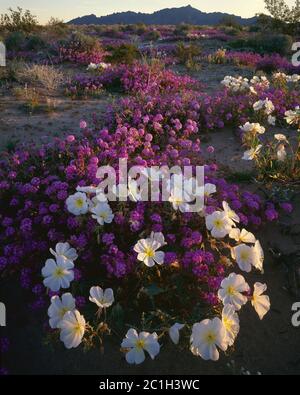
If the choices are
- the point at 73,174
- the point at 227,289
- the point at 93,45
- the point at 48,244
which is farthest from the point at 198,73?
the point at 227,289

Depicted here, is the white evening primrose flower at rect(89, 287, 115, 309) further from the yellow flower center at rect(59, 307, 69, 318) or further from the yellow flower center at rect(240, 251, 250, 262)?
the yellow flower center at rect(240, 251, 250, 262)

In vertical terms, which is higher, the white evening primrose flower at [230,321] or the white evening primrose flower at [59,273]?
the white evening primrose flower at [59,273]

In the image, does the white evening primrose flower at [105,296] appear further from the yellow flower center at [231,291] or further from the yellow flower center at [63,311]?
the yellow flower center at [231,291]

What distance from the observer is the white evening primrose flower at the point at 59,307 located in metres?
2.85

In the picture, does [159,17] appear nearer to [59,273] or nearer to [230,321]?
[59,273]

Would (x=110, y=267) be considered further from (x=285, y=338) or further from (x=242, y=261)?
(x=285, y=338)

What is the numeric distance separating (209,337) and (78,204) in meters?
1.47

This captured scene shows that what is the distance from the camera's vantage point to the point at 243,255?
3.16 meters

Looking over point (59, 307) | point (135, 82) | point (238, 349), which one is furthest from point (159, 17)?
point (59, 307)

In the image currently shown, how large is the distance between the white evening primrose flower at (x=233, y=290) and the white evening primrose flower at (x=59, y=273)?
1024 mm

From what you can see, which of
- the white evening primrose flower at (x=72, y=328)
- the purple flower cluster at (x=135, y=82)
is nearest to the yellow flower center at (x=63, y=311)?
the white evening primrose flower at (x=72, y=328)

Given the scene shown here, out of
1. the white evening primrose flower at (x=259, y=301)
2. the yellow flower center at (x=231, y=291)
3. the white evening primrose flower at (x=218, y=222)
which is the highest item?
the white evening primrose flower at (x=218, y=222)

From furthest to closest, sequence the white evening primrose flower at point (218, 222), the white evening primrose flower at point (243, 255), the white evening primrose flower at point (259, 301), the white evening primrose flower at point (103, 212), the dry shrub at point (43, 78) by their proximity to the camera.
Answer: the dry shrub at point (43, 78) < the white evening primrose flower at point (103, 212) < the white evening primrose flower at point (218, 222) < the white evening primrose flower at point (243, 255) < the white evening primrose flower at point (259, 301)

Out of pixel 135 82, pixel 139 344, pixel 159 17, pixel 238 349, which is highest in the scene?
pixel 159 17
